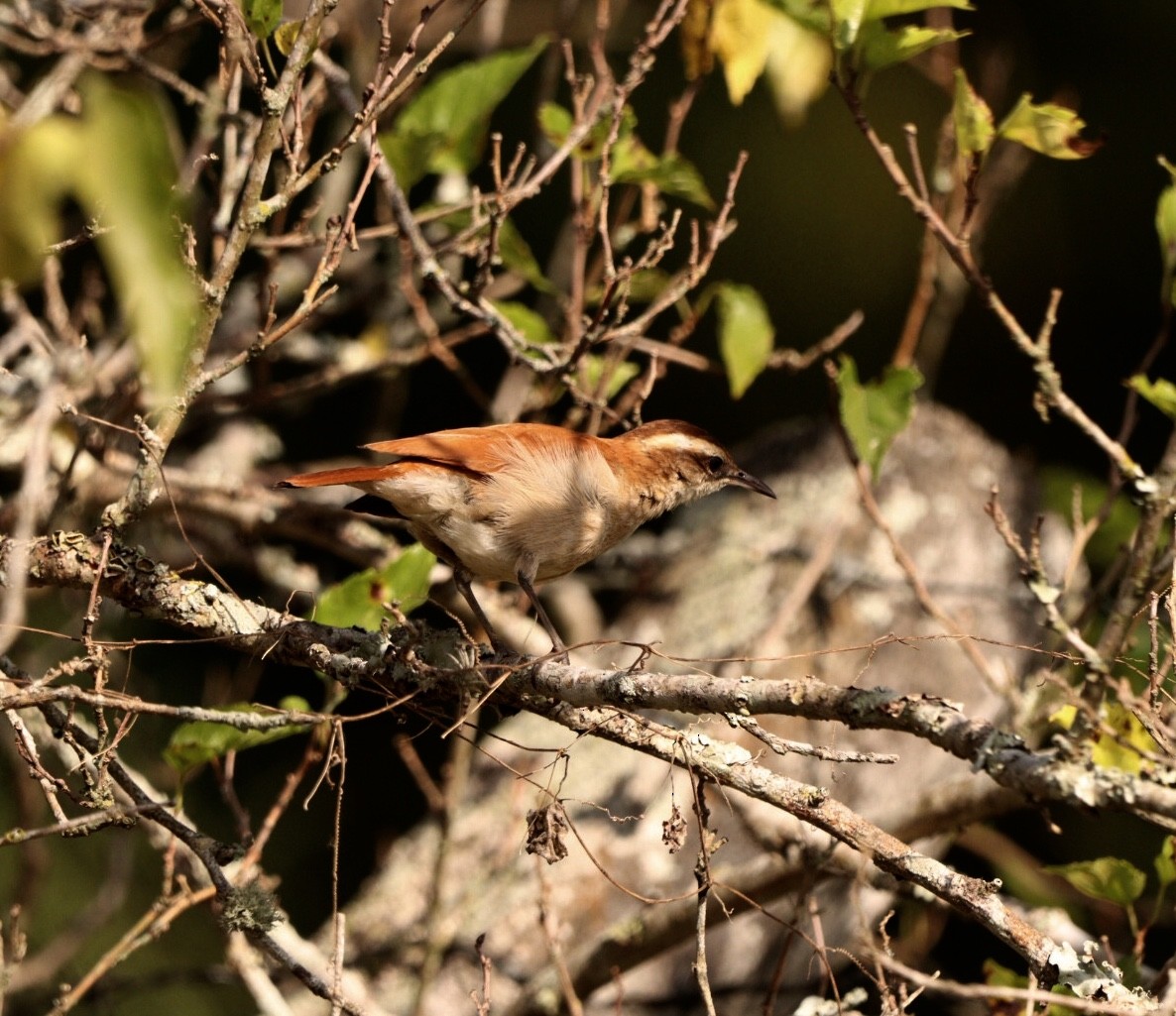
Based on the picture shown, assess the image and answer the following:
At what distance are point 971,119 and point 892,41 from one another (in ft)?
0.89

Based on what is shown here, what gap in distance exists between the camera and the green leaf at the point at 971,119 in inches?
120

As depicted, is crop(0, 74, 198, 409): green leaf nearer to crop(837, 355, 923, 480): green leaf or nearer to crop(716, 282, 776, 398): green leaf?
Result: crop(837, 355, 923, 480): green leaf

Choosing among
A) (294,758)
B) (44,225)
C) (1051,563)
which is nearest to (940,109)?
(1051,563)

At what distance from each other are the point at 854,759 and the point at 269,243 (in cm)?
225

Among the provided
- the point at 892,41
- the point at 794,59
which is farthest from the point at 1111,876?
the point at 794,59

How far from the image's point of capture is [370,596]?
3.37m

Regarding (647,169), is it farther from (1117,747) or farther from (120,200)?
(120,200)

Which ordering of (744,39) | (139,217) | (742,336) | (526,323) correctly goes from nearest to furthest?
(139,217)
(744,39)
(526,323)
(742,336)

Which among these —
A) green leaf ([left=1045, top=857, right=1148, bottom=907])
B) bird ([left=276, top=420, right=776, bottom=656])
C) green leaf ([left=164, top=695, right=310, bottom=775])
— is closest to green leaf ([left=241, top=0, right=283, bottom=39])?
bird ([left=276, top=420, right=776, bottom=656])

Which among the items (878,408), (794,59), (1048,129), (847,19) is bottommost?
(878,408)

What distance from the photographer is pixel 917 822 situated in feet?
11.0

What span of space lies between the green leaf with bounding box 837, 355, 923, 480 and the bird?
0.74m

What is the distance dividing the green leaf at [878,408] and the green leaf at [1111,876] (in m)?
1.09

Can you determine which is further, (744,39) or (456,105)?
(456,105)
